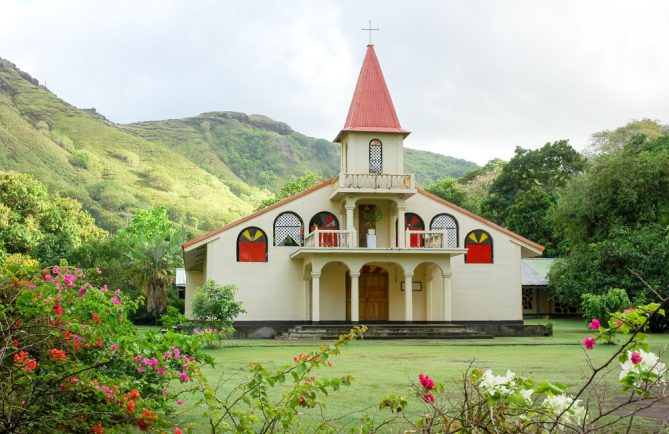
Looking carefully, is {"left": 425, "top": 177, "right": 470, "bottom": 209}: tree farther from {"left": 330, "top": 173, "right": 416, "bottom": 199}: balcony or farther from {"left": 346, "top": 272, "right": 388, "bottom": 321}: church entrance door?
{"left": 330, "top": 173, "right": 416, "bottom": 199}: balcony

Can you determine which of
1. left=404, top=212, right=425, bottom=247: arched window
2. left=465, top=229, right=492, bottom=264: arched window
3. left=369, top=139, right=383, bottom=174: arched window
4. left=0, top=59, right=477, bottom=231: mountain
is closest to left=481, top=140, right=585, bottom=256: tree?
left=465, top=229, right=492, bottom=264: arched window

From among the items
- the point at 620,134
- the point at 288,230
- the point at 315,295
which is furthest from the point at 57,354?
the point at 620,134

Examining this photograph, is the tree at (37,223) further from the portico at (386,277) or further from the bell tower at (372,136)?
the bell tower at (372,136)

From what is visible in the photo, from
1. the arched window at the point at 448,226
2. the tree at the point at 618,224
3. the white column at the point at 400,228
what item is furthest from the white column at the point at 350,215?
the tree at the point at 618,224

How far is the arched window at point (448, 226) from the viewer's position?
3294 centimetres

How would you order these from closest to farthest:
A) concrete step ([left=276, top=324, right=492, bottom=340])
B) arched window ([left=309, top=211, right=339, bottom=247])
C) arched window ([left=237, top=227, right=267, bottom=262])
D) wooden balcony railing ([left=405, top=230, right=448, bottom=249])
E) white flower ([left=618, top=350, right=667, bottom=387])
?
white flower ([left=618, top=350, right=667, bottom=387])
concrete step ([left=276, top=324, right=492, bottom=340])
wooden balcony railing ([left=405, top=230, right=448, bottom=249])
arched window ([left=237, top=227, right=267, bottom=262])
arched window ([left=309, top=211, right=339, bottom=247])

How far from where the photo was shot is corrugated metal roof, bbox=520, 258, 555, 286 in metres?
47.2

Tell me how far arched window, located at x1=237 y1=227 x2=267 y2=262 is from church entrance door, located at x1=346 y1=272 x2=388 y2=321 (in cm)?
367

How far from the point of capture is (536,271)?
49.5 m

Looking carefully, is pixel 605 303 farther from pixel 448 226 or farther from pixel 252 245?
pixel 252 245

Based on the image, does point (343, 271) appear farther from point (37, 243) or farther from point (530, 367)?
point (37, 243)

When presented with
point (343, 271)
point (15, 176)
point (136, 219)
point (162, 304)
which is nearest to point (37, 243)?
point (15, 176)

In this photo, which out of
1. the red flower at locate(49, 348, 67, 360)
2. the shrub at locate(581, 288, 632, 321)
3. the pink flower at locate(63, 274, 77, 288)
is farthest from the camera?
the shrub at locate(581, 288, 632, 321)

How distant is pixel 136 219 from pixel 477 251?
46113 millimetres
